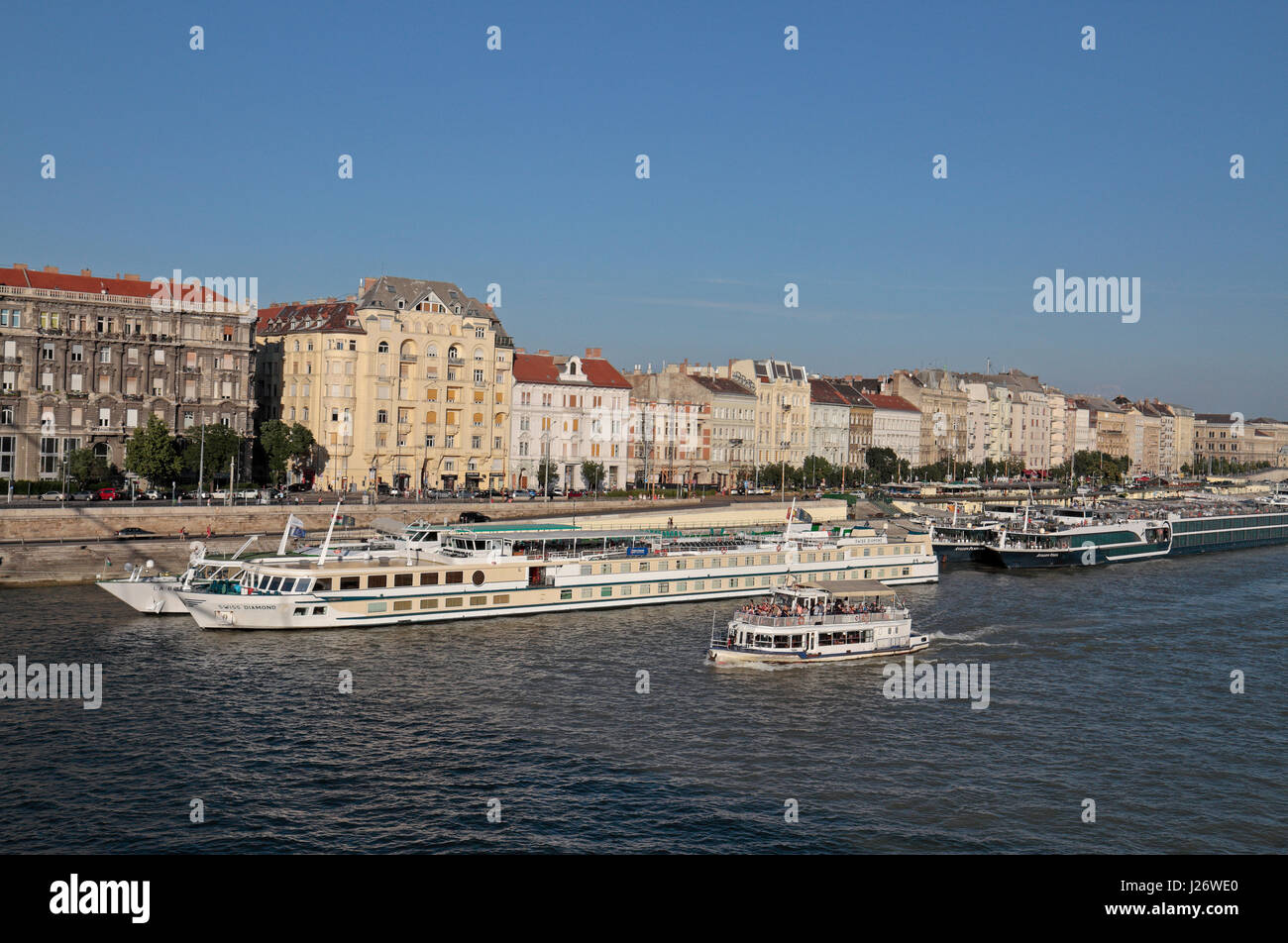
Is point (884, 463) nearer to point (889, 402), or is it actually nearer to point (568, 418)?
point (889, 402)

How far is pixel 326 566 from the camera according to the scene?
166ft

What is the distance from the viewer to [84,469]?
75.4 m

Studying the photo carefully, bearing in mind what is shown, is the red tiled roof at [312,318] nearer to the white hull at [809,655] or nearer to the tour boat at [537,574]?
the tour boat at [537,574]

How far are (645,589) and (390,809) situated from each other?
108ft

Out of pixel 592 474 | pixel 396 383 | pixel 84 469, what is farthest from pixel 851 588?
pixel 592 474

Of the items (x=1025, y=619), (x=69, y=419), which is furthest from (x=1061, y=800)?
(x=69, y=419)

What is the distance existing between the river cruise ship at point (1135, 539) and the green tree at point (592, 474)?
37079mm

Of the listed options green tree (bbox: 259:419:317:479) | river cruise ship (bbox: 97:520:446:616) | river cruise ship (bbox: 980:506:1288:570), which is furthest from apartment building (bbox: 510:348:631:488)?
river cruise ship (bbox: 97:520:446:616)

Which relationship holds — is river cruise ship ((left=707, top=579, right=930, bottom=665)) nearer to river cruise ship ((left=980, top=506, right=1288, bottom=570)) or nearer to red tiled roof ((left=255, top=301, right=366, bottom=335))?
river cruise ship ((left=980, top=506, right=1288, bottom=570))

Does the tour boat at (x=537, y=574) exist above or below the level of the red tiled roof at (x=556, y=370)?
below

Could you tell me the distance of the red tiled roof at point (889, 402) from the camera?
158m

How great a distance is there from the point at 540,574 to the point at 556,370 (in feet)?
190

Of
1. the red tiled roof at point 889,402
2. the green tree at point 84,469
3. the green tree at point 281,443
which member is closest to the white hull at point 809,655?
the green tree at point 84,469

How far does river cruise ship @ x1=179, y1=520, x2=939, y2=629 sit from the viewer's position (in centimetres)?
4831
